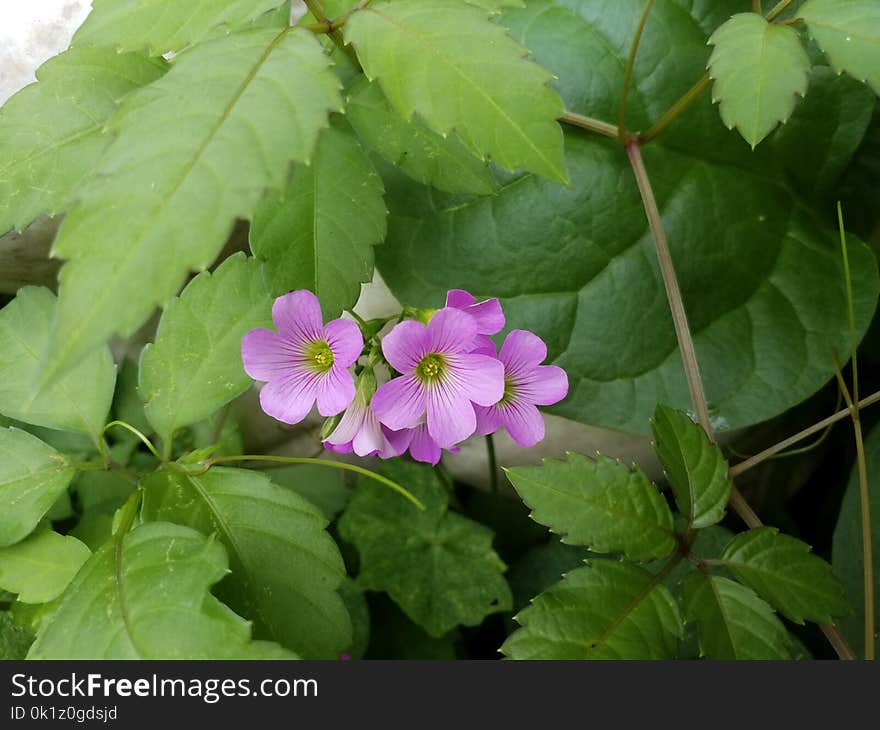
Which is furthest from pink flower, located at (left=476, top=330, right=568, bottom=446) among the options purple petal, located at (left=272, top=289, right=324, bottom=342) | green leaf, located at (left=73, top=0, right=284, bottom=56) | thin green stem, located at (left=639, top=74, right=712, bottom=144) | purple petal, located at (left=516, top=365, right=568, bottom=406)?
green leaf, located at (left=73, top=0, right=284, bottom=56)

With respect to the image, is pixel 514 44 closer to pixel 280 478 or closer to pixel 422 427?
pixel 422 427

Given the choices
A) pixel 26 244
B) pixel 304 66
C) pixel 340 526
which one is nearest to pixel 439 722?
pixel 340 526

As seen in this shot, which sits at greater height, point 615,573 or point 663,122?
point 663,122

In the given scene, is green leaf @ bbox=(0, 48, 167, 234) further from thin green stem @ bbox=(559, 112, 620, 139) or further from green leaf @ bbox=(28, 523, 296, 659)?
thin green stem @ bbox=(559, 112, 620, 139)

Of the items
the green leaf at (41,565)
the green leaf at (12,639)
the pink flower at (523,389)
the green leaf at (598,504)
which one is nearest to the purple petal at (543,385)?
the pink flower at (523,389)

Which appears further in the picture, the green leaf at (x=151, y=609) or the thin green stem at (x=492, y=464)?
the thin green stem at (x=492, y=464)

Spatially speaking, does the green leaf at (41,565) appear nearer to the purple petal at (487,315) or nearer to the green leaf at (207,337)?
the green leaf at (207,337)
